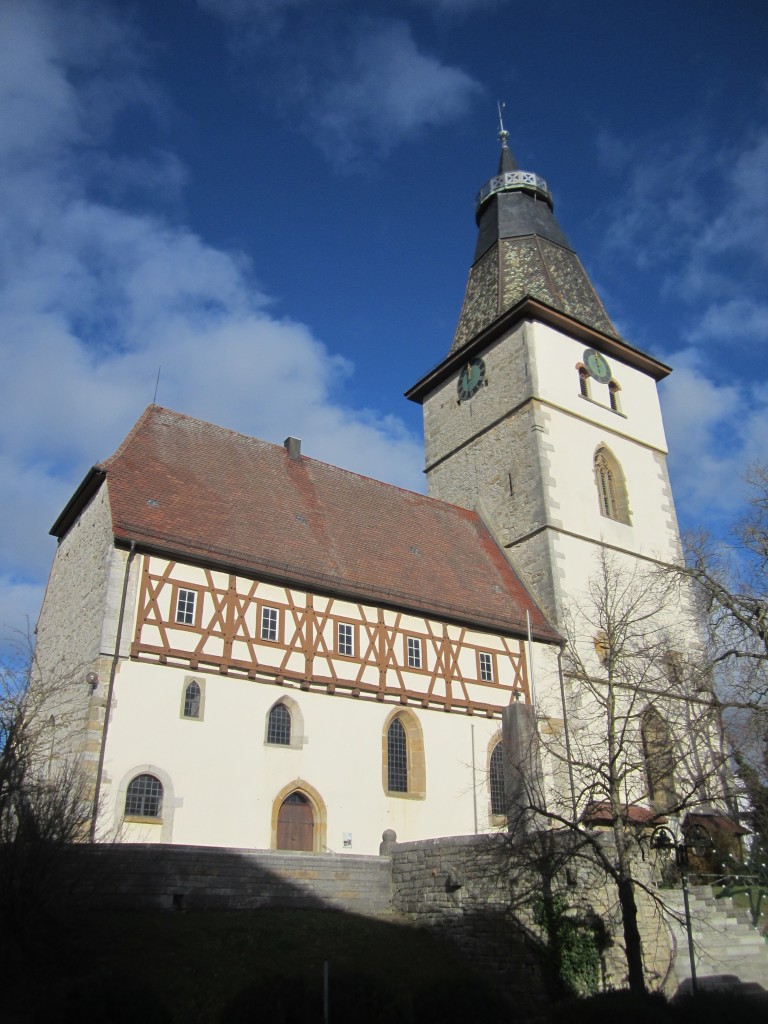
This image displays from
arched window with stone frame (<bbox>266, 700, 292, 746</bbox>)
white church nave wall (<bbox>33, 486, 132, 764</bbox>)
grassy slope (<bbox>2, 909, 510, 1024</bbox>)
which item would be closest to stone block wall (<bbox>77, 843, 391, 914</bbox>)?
grassy slope (<bbox>2, 909, 510, 1024</bbox>)

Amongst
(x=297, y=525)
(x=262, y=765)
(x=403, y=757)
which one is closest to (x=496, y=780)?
(x=403, y=757)

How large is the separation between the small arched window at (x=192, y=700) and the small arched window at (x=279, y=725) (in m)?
1.59

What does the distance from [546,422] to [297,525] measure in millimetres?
9687

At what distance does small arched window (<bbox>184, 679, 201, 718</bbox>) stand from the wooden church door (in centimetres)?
257

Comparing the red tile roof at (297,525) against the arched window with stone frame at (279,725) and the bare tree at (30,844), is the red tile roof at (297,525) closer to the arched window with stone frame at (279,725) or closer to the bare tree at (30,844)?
Answer: the arched window with stone frame at (279,725)

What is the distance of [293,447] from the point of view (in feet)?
82.3

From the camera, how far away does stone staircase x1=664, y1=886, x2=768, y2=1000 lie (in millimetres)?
14500

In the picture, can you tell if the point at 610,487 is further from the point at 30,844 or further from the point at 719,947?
the point at 30,844

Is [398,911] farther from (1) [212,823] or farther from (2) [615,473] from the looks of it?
(2) [615,473]

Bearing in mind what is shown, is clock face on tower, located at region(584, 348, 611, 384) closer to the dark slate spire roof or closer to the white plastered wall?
the dark slate spire roof

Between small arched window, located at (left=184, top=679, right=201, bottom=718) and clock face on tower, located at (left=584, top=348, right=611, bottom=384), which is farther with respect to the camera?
clock face on tower, located at (left=584, top=348, right=611, bottom=384)

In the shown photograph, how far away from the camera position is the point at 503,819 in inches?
810

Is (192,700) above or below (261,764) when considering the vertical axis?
above

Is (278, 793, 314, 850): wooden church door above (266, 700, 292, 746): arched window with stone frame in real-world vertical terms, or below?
below
